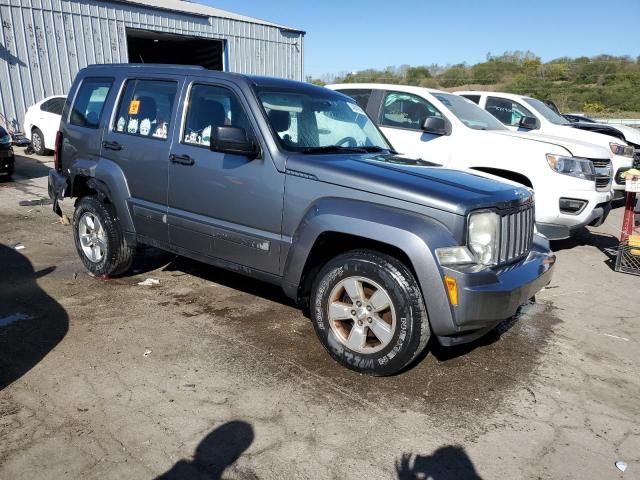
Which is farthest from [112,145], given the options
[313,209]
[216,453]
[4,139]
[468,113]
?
[4,139]

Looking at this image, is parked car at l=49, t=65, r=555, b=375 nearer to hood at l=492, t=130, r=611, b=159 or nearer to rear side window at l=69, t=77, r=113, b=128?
rear side window at l=69, t=77, r=113, b=128

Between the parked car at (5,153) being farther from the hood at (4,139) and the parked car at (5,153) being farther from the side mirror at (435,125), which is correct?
the side mirror at (435,125)

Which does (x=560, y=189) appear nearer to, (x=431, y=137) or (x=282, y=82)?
(x=431, y=137)

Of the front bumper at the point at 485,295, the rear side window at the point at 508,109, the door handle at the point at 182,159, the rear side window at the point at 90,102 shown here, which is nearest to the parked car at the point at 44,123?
the rear side window at the point at 90,102

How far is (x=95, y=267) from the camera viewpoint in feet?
17.1

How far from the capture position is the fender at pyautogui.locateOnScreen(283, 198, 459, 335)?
3.09 meters

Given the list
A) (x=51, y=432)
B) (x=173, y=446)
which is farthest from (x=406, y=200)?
(x=51, y=432)

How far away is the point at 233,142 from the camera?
12.1 ft

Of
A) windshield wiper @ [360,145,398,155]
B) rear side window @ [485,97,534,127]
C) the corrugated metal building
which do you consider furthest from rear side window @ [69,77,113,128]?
the corrugated metal building

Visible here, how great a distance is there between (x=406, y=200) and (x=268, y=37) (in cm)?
1991

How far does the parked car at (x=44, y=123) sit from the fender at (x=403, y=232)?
11.6 meters

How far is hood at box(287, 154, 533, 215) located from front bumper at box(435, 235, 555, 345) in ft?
1.36

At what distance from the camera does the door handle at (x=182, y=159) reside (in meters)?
4.18

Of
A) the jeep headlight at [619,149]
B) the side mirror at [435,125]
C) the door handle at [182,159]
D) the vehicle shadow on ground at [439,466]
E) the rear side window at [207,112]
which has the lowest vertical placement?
the vehicle shadow on ground at [439,466]
